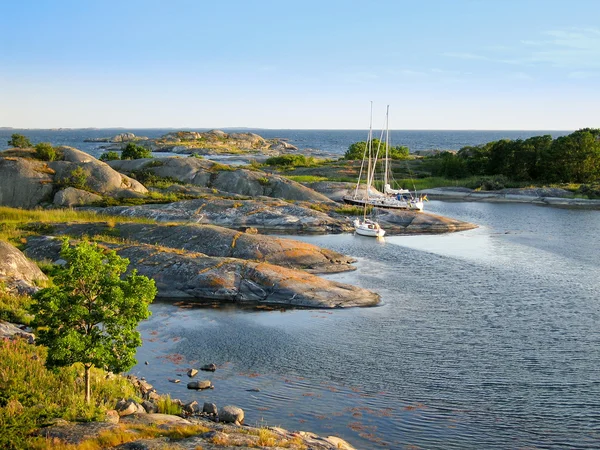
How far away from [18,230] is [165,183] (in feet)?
102

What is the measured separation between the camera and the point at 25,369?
18.6m

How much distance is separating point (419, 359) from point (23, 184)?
51249mm

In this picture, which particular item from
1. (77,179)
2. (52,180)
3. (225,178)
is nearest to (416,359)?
(77,179)

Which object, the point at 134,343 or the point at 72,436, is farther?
the point at 134,343

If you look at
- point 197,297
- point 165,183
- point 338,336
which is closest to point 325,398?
point 338,336

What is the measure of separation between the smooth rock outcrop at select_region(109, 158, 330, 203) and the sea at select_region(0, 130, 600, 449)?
34.0m

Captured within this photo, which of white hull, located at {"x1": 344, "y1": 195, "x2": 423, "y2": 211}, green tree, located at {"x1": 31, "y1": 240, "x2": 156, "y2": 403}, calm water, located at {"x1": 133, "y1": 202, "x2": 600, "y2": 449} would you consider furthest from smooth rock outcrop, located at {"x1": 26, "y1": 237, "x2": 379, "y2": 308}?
white hull, located at {"x1": 344, "y1": 195, "x2": 423, "y2": 211}

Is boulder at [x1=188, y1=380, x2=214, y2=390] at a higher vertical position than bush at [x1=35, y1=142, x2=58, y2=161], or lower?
lower

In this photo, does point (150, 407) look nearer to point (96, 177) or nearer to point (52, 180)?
point (52, 180)

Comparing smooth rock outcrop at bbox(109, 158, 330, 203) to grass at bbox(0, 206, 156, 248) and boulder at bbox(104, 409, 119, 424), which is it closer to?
grass at bbox(0, 206, 156, 248)

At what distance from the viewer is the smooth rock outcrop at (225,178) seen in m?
77.8

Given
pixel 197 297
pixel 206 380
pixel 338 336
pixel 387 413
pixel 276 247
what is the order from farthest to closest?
pixel 276 247 → pixel 197 297 → pixel 338 336 → pixel 206 380 → pixel 387 413

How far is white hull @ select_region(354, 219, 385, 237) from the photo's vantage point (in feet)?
197

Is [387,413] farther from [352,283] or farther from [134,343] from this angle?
[352,283]
